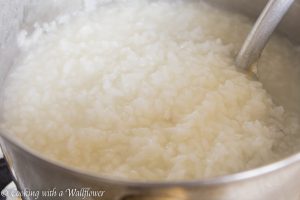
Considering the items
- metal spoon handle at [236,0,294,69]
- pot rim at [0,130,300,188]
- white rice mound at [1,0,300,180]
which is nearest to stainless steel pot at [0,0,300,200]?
pot rim at [0,130,300,188]

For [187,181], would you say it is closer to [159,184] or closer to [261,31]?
[159,184]

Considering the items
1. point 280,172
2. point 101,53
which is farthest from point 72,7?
point 280,172

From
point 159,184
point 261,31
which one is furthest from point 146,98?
point 159,184

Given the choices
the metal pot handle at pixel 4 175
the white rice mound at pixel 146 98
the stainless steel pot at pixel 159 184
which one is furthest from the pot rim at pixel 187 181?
the metal pot handle at pixel 4 175

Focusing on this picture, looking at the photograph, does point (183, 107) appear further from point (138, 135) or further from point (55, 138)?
point (55, 138)

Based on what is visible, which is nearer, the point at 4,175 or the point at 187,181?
the point at 187,181

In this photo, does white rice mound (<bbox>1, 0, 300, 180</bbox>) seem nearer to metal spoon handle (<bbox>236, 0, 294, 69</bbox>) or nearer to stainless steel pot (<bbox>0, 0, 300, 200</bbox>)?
metal spoon handle (<bbox>236, 0, 294, 69</bbox>)

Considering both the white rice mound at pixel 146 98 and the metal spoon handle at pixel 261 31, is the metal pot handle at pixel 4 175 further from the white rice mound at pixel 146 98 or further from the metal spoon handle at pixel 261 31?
the metal spoon handle at pixel 261 31
